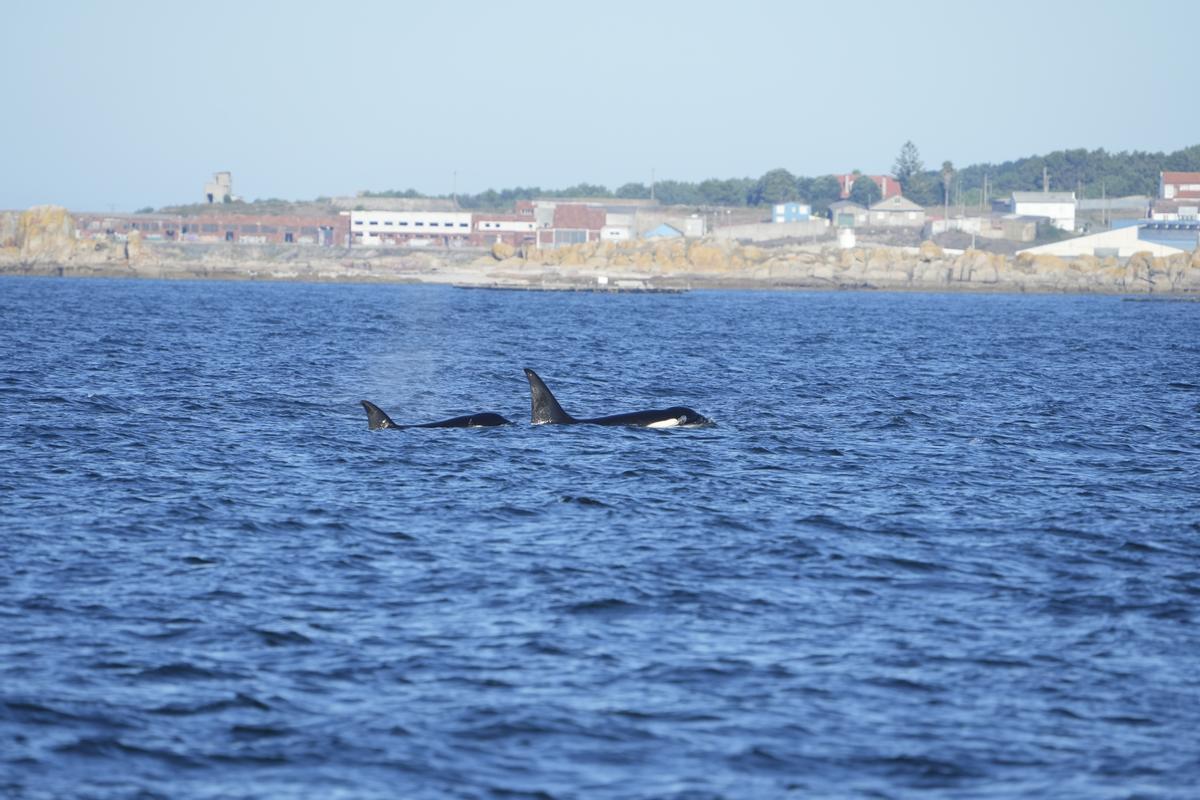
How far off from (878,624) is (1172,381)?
1568 inches

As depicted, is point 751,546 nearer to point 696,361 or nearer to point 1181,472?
point 1181,472

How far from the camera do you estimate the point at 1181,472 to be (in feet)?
90.2

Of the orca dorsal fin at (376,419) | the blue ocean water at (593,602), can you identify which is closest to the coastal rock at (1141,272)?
the blue ocean water at (593,602)

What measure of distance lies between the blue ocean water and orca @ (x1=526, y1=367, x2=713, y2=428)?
440mm

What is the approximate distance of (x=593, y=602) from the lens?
16.4m

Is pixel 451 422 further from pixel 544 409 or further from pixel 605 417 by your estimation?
pixel 605 417

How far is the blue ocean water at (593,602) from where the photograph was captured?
11742 millimetres

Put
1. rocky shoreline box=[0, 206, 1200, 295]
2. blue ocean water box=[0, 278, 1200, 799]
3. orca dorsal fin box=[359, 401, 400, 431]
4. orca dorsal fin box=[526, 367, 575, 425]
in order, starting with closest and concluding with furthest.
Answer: blue ocean water box=[0, 278, 1200, 799] → orca dorsal fin box=[359, 401, 400, 431] → orca dorsal fin box=[526, 367, 575, 425] → rocky shoreline box=[0, 206, 1200, 295]

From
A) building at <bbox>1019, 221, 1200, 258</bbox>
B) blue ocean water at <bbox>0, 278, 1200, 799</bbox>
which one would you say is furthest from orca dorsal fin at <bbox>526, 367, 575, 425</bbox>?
building at <bbox>1019, 221, 1200, 258</bbox>

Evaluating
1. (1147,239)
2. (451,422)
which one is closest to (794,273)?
(1147,239)

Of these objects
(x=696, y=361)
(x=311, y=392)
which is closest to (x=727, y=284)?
(x=696, y=361)

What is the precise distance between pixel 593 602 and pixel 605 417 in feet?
54.7

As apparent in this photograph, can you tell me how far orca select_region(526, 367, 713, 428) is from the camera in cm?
3219

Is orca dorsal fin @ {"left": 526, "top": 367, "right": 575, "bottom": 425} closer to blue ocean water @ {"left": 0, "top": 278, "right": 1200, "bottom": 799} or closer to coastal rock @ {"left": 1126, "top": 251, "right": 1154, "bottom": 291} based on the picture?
blue ocean water @ {"left": 0, "top": 278, "right": 1200, "bottom": 799}
